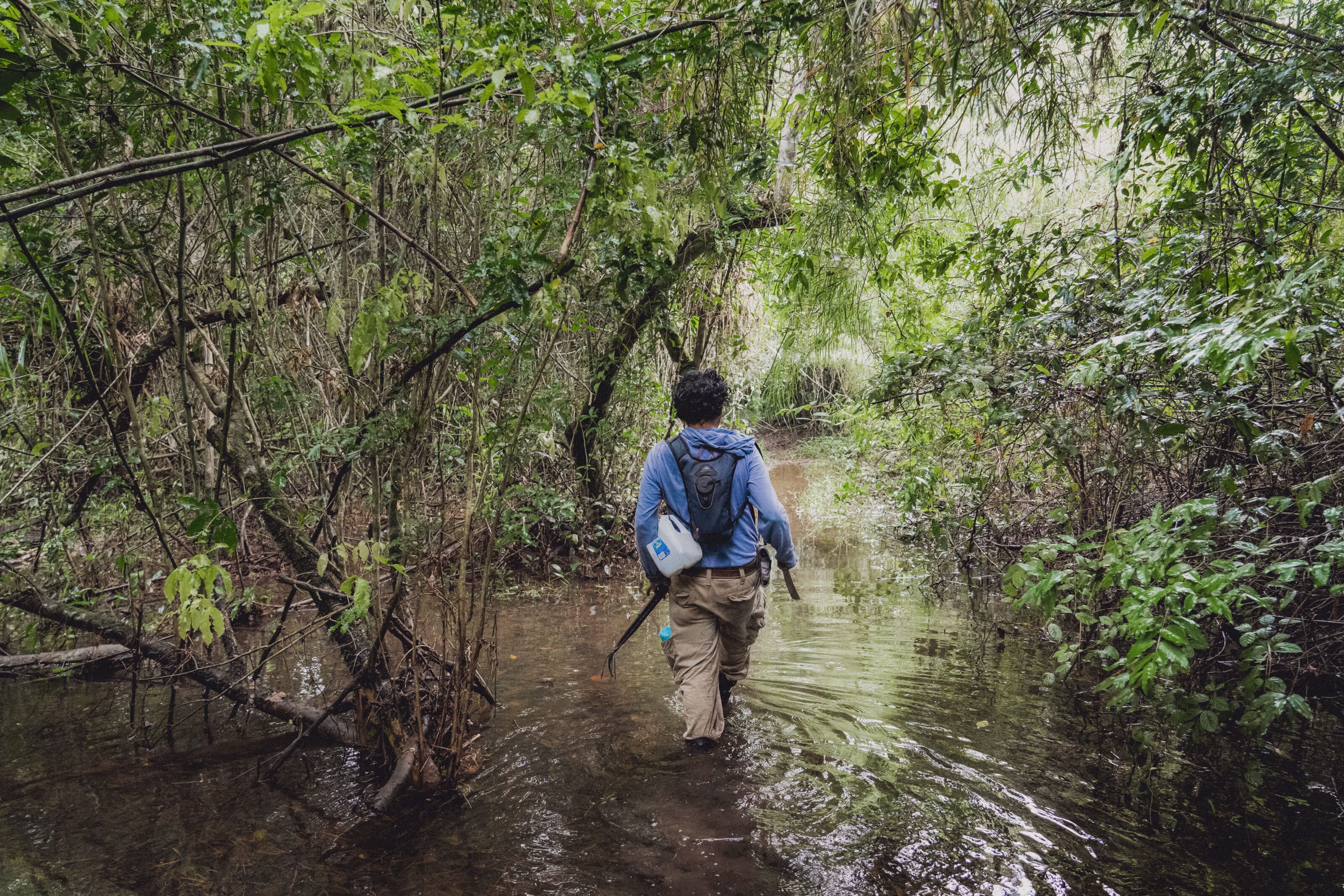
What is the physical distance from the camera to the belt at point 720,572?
348 cm

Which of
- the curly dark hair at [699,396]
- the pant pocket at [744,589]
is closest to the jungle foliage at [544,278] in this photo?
the curly dark hair at [699,396]

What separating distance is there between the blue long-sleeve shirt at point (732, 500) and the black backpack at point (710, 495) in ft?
0.09

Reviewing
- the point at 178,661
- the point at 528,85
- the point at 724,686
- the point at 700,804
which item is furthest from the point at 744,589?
the point at 178,661

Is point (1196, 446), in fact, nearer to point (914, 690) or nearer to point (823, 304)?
point (914, 690)

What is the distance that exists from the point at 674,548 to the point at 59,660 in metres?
4.01

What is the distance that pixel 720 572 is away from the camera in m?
3.48

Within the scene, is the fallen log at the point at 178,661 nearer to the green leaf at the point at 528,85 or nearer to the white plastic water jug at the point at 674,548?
the white plastic water jug at the point at 674,548

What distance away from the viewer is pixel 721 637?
12.1 feet

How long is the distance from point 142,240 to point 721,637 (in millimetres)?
3323

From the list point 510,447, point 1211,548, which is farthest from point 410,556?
point 1211,548

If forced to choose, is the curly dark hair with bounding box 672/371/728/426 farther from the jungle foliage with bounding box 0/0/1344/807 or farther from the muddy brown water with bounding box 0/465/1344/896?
the muddy brown water with bounding box 0/465/1344/896

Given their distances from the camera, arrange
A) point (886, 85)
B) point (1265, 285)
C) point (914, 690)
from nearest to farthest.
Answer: point (1265, 285), point (886, 85), point (914, 690)

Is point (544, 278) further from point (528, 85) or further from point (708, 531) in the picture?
point (708, 531)

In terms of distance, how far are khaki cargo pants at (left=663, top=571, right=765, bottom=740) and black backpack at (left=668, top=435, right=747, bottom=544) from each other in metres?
0.26
